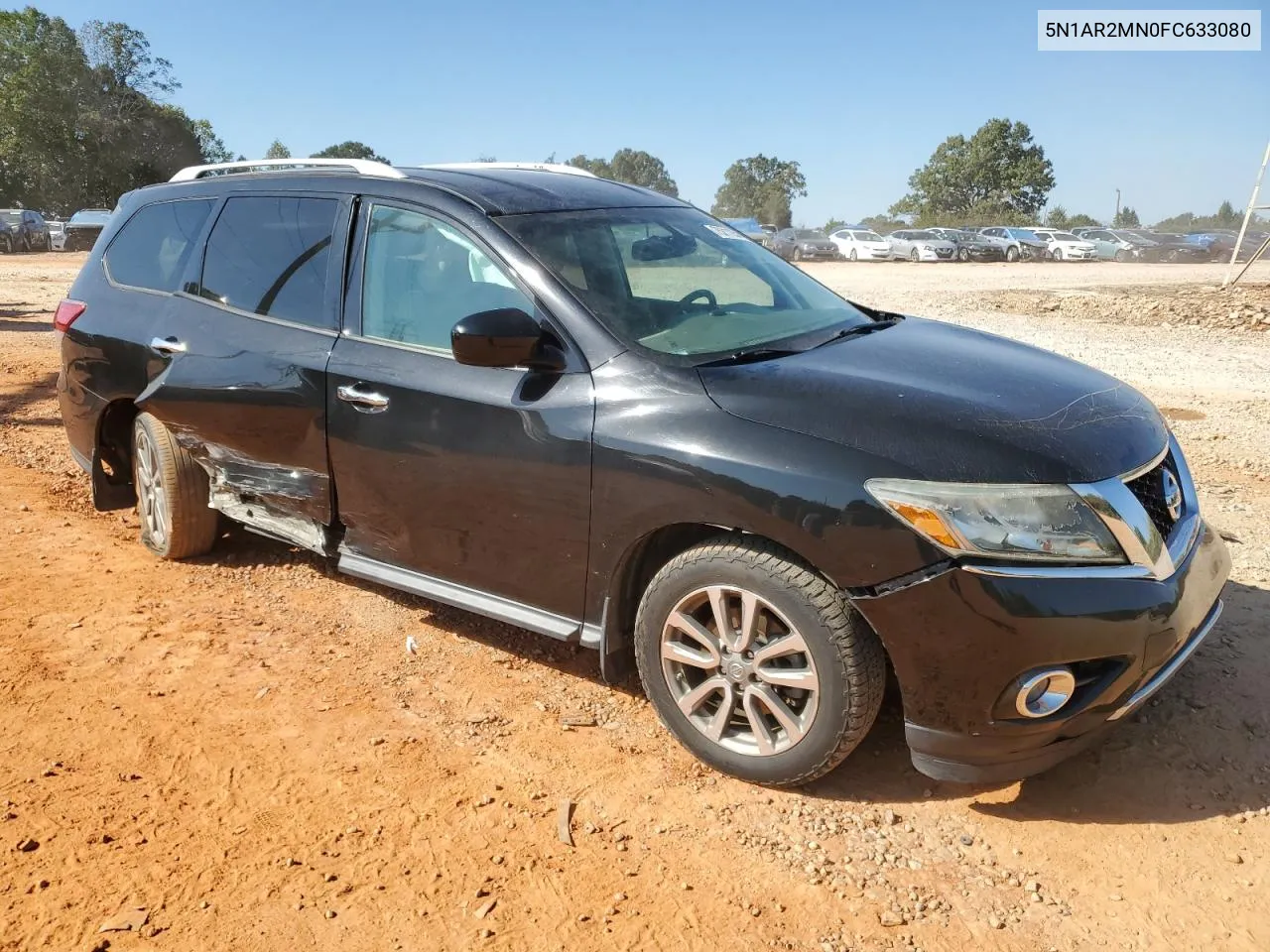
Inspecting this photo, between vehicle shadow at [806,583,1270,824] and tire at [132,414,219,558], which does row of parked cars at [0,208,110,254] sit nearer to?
tire at [132,414,219,558]

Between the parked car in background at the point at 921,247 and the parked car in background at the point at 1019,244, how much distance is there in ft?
7.46

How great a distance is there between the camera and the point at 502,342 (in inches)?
125

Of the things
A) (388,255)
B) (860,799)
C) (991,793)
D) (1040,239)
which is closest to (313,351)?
(388,255)

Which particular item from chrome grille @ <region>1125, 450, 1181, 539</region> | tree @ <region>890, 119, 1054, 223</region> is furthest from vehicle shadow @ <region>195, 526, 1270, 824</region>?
tree @ <region>890, 119, 1054, 223</region>

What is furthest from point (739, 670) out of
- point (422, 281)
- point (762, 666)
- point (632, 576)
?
point (422, 281)

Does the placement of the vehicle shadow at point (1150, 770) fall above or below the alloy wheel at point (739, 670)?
below

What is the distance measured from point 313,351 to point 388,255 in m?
0.48

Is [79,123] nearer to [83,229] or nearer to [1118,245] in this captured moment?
[83,229]

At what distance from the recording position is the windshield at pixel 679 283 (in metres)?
3.39

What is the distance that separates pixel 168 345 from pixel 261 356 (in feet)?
2.33

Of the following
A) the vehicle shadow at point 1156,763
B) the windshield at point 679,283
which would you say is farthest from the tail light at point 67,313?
the vehicle shadow at point 1156,763

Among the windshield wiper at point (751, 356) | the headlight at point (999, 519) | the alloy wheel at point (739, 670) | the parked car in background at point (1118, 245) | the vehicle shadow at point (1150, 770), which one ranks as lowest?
the vehicle shadow at point (1150, 770)

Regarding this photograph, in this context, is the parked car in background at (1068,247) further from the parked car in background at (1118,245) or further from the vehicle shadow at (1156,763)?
the vehicle shadow at (1156,763)

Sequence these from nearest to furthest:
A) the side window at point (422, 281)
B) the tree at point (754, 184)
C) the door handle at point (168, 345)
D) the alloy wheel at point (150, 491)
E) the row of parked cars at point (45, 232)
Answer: the side window at point (422, 281)
the door handle at point (168, 345)
the alloy wheel at point (150, 491)
the row of parked cars at point (45, 232)
the tree at point (754, 184)
